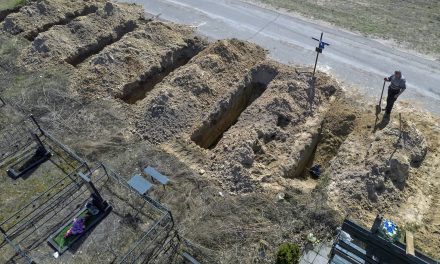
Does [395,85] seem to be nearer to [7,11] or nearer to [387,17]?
[387,17]

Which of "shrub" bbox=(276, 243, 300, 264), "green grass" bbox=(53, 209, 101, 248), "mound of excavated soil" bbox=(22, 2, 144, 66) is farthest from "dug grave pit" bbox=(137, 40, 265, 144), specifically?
"shrub" bbox=(276, 243, 300, 264)

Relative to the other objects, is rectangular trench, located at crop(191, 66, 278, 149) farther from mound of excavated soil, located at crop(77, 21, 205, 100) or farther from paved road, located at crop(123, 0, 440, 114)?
mound of excavated soil, located at crop(77, 21, 205, 100)

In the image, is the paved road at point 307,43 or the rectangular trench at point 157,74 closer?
the paved road at point 307,43

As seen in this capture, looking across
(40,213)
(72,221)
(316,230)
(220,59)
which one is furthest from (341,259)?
(220,59)

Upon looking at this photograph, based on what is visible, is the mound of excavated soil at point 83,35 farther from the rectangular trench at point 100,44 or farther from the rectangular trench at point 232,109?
the rectangular trench at point 232,109

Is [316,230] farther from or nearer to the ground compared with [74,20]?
nearer to the ground

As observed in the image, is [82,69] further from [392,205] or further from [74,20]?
[392,205]

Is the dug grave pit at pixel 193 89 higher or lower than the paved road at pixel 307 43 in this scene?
lower

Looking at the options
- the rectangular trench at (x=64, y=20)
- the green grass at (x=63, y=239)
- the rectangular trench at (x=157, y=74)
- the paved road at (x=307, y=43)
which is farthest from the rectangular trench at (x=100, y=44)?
the green grass at (x=63, y=239)
